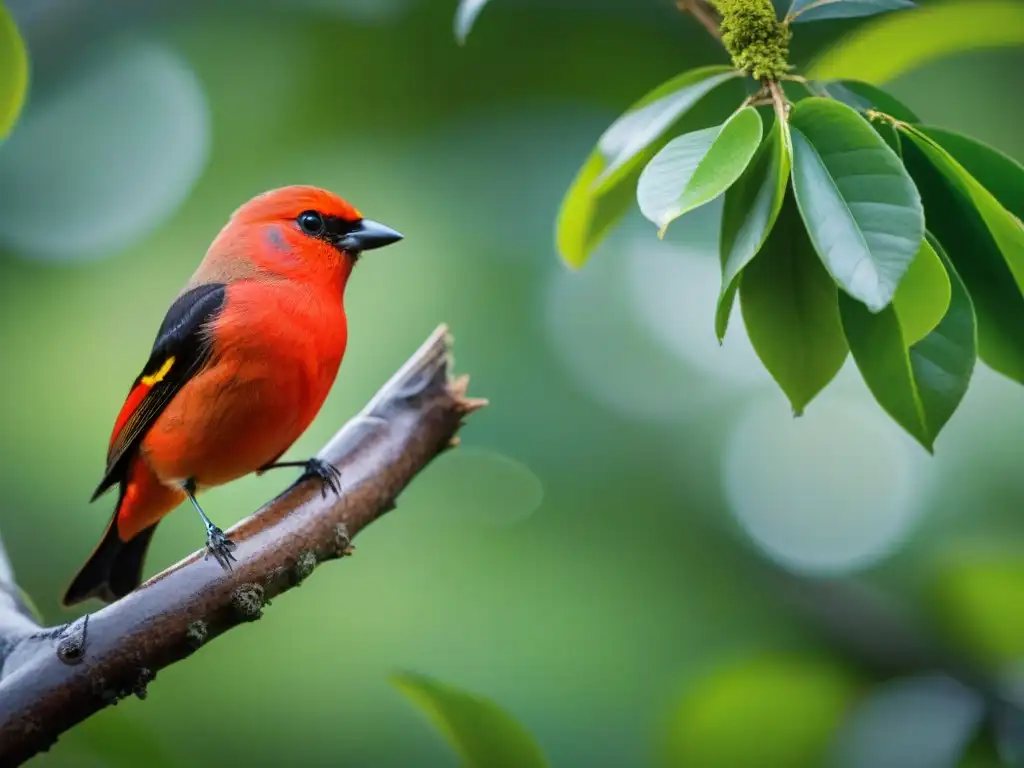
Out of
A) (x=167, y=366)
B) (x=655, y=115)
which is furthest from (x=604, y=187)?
(x=167, y=366)

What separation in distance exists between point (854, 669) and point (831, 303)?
1.13 meters

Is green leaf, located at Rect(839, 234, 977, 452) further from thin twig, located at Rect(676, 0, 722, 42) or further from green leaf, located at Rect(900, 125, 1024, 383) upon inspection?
thin twig, located at Rect(676, 0, 722, 42)

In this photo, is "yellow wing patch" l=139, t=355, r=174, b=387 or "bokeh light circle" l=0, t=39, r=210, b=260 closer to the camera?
"yellow wing patch" l=139, t=355, r=174, b=387

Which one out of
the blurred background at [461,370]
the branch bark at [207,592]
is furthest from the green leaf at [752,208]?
the blurred background at [461,370]

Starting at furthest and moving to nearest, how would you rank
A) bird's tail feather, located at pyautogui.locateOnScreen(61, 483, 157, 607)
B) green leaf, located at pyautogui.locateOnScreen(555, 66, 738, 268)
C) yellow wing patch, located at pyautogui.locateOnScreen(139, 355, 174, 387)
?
bird's tail feather, located at pyautogui.locateOnScreen(61, 483, 157, 607) → yellow wing patch, located at pyautogui.locateOnScreen(139, 355, 174, 387) → green leaf, located at pyautogui.locateOnScreen(555, 66, 738, 268)

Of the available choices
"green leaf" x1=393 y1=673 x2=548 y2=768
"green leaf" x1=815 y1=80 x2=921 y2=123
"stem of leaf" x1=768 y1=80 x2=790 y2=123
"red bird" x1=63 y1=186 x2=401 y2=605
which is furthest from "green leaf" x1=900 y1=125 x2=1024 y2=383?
"red bird" x1=63 y1=186 x2=401 y2=605

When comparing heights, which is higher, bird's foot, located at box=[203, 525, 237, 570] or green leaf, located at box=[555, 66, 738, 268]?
green leaf, located at box=[555, 66, 738, 268]

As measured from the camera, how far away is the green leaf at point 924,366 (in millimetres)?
1611

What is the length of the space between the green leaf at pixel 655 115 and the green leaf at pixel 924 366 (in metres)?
0.43

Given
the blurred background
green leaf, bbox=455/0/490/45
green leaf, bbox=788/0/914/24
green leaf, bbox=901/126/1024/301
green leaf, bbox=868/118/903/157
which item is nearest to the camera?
green leaf, bbox=901/126/1024/301

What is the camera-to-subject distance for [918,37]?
2182 millimetres

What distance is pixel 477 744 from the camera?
175 centimetres

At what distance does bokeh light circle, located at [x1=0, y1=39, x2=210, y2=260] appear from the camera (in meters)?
6.07

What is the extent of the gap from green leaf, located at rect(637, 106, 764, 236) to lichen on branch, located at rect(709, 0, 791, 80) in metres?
0.13
